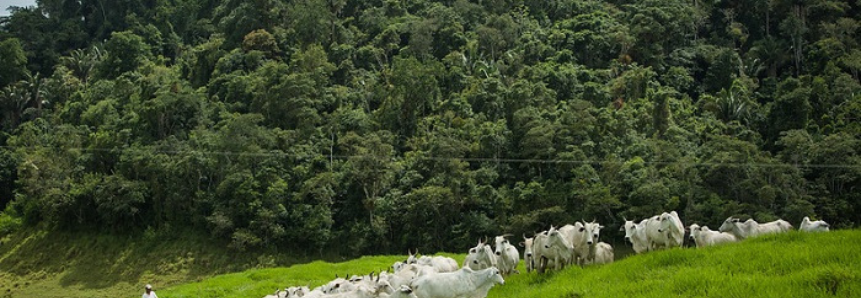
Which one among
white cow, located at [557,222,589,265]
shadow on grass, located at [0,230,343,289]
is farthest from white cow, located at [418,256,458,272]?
shadow on grass, located at [0,230,343,289]

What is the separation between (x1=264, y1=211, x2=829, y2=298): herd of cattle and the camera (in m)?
12.7

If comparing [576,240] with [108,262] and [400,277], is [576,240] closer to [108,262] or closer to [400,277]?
[400,277]

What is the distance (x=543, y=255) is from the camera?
14047mm

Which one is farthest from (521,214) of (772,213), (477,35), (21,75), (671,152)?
(21,75)

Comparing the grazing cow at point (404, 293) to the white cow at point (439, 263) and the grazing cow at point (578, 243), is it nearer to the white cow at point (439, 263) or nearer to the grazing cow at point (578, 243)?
the grazing cow at point (578, 243)

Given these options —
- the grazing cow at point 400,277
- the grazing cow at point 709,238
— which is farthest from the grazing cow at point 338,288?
the grazing cow at point 709,238

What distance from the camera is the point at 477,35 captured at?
2322 inches

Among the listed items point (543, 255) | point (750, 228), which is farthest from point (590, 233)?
point (750, 228)

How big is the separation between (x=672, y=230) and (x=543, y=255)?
2464 millimetres

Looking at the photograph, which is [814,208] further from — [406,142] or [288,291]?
[288,291]

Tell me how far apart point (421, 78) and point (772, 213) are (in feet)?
74.9

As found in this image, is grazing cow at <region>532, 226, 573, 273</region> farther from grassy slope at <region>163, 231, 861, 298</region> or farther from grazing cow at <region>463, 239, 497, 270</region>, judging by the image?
grazing cow at <region>463, 239, 497, 270</region>

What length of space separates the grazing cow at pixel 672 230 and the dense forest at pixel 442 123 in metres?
19.6

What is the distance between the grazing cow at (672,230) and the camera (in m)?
A: 13.9
